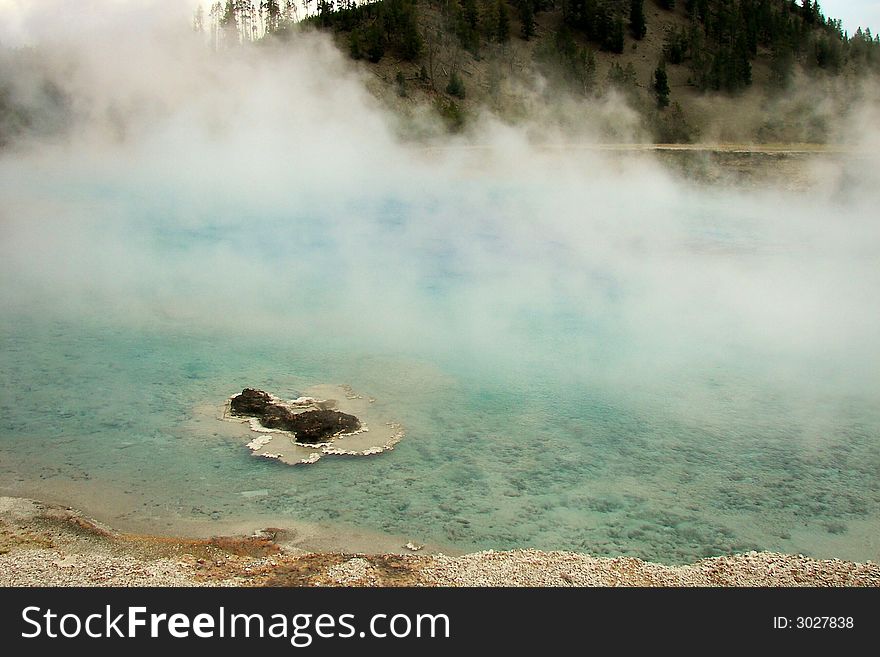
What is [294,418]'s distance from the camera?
6.70 m

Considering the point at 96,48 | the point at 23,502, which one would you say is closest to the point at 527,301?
the point at 23,502

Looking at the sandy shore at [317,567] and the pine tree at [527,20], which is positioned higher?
the pine tree at [527,20]

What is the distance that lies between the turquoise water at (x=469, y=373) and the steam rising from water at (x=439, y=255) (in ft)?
0.18

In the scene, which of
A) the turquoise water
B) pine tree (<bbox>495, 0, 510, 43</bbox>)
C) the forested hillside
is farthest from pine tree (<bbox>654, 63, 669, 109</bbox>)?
the turquoise water

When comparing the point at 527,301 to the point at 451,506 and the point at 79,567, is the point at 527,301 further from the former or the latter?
the point at 79,567

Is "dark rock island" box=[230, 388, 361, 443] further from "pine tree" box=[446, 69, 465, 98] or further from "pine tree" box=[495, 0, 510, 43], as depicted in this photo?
"pine tree" box=[495, 0, 510, 43]

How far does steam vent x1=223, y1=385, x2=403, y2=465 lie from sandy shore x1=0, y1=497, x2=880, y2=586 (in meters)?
1.28

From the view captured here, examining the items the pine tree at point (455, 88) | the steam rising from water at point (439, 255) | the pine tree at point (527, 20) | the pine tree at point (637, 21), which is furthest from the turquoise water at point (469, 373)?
the pine tree at point (637, 21)

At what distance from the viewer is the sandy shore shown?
4.50m

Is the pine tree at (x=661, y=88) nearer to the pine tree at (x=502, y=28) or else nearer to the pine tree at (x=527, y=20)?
the pine tree at (x=527, y=20)

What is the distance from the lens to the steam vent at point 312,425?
6281 mm

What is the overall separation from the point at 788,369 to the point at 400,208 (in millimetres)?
10774

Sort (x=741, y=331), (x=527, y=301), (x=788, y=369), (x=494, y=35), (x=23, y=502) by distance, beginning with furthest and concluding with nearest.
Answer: (x=494, y=35), (x=527, y=301), (x=741, y=331), (x=788, y=369), (x=23, y=502)

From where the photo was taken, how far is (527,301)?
10750 mm
